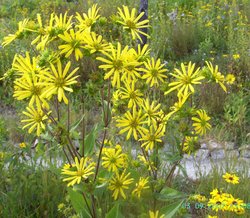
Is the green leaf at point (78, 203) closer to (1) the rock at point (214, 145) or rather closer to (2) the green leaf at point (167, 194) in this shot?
(2) the green leaf at point (167, 194)

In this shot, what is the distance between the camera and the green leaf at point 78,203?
6.61 feet

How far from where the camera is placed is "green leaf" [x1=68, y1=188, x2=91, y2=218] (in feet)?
6.61

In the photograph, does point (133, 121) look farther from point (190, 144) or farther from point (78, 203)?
point (78, 203)

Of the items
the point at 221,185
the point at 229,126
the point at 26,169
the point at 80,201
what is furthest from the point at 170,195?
the point at 229,126

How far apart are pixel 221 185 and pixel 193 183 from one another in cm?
31

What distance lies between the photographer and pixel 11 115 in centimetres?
449

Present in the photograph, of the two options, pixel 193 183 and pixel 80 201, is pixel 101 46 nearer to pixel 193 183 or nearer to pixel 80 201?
pixel 80 201

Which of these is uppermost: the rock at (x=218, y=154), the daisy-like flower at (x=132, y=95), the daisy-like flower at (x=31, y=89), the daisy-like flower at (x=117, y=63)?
the daisy-like flower at (x=117, y=63)

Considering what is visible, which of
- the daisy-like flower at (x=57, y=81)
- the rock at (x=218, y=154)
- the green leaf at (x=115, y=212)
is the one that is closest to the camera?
the daisy-like flower at (x=57, y=81)

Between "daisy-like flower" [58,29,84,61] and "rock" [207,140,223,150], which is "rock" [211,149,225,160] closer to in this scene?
"rock" [207,140,223,150]

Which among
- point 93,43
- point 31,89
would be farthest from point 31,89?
point 93,43

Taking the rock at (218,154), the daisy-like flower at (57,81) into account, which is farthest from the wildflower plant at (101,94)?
the rock at (218,154)

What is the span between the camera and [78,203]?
80.5 inches

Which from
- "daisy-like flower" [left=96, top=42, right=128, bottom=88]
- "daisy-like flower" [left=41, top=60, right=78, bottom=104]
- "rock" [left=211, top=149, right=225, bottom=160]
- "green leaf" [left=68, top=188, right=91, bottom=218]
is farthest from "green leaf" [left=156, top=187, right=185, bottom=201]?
"rock" [left=211, top=149, right=225, bottom=160]
